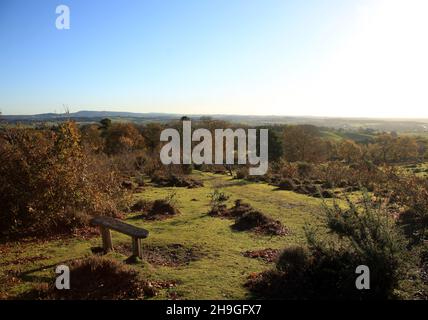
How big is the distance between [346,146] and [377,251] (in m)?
69.2

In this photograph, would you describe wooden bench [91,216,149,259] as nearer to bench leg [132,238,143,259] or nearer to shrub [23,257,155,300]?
bench leg [132,238,143,259]

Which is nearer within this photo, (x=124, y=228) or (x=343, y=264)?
(x=343, y=264)

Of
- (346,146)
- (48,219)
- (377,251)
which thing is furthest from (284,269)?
(346,146)

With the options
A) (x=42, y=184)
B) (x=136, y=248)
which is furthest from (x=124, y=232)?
(x=42, y=184)

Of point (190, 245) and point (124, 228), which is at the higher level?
point (124, 228)

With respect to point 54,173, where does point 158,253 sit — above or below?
below

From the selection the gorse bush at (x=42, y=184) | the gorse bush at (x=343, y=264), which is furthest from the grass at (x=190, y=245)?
the gorse bush at (x=42, y=184)

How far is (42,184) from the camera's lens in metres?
14.5

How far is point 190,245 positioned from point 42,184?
618cm

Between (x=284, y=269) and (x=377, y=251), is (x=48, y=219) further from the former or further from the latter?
(x=377, y=251)

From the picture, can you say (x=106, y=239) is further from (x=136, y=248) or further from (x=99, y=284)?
(x=99, y=284)

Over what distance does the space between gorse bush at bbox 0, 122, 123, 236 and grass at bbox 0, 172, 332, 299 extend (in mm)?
1278

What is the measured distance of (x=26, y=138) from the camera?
15500mm

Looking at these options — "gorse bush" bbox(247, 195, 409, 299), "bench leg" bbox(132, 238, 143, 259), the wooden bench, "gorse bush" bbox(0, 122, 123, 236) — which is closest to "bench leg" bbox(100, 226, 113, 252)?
the wooden bench
